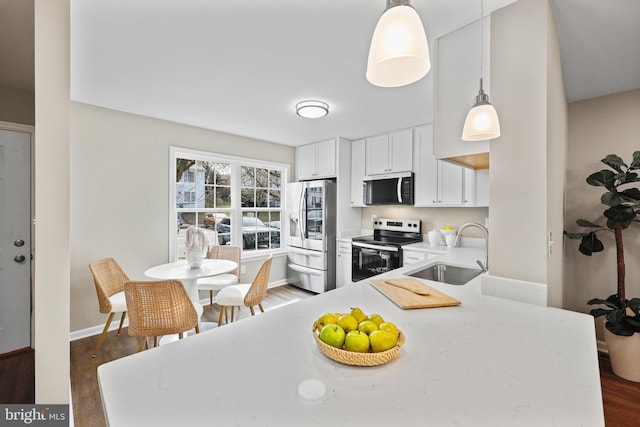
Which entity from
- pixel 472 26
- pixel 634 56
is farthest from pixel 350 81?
pixel 634 56

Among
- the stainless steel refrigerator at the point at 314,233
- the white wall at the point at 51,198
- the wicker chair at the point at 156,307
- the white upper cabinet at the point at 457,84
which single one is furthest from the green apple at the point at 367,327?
the stainless steel refrigerator at the point at 314,233

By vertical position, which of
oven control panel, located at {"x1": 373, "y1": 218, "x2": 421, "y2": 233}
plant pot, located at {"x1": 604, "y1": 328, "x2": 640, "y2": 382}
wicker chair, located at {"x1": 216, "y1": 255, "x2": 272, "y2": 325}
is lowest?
plant pot, located at {"x1": 604, "y1": 328, "x2": 640, "y2": 382}

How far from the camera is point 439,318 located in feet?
3.94

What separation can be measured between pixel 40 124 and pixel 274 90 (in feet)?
5.55

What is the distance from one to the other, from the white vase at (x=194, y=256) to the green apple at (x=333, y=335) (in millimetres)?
2292

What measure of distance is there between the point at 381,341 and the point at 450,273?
1.81m

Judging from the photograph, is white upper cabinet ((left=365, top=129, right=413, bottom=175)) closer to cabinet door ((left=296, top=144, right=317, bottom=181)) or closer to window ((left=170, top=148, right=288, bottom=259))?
cabinet door ((left=296, top=144, right=317, bottom=181))

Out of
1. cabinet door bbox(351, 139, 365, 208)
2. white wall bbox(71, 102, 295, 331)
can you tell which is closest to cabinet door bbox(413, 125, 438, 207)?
cabinet door bbox(351, 139, 365, 208)

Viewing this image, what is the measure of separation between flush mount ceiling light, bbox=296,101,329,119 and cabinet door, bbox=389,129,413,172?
1.31m

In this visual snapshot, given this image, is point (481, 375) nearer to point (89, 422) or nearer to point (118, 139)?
point (89, 422)

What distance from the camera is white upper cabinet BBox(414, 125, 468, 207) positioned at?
3.46 metres

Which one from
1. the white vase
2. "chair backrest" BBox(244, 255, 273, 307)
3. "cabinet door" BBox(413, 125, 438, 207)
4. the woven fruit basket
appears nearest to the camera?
the woven fruit basket

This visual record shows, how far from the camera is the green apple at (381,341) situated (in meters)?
0.84

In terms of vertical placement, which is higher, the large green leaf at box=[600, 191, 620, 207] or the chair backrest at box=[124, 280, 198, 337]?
the large green leaf at box=[600, 191, 620, 207]
